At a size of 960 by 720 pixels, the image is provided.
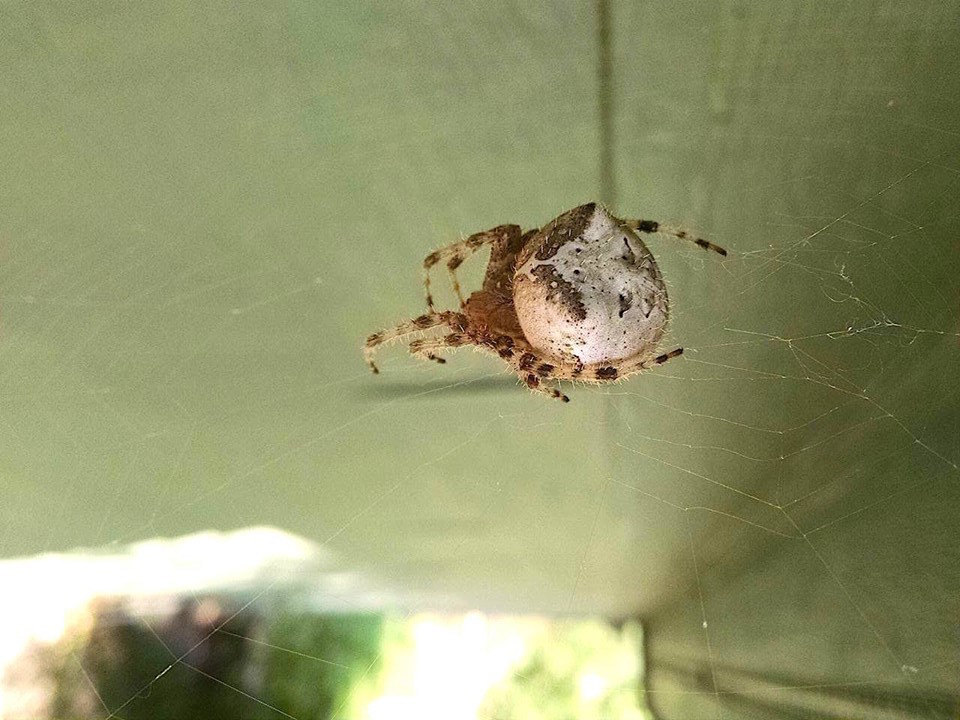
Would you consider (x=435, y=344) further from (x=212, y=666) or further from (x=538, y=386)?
(x=212, y=666)

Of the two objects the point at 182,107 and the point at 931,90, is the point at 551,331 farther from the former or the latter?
the point at 182,107

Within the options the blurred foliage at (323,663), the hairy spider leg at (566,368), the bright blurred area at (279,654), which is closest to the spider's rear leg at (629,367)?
the hairy spider leg at (566,368)

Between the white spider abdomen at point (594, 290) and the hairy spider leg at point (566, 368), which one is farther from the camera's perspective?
the hairy spider leg at point (566, 368)

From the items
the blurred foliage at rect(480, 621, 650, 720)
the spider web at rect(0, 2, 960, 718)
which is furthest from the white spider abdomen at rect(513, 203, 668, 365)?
the blurred foliage at rect(480, 621, 650, 720)

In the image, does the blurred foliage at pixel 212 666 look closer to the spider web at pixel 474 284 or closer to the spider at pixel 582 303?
the spider web at pixel 474 284

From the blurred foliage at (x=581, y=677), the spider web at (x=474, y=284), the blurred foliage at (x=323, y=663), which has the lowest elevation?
the blurred foliage at (x=581, y=677)

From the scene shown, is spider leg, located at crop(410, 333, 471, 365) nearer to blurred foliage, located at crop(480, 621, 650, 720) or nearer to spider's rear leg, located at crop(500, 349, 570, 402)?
spider's rear leg, located at crop(500, 349, 570, 402)

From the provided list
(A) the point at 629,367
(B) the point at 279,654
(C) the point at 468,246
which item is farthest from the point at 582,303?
(B) the point at 279,654
